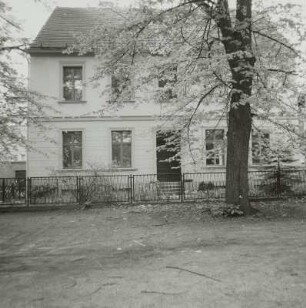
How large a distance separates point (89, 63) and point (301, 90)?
1254cm

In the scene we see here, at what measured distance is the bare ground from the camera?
455cm

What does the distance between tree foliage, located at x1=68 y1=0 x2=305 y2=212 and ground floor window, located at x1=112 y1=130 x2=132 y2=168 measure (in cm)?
838

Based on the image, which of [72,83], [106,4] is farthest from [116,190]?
[72,83]

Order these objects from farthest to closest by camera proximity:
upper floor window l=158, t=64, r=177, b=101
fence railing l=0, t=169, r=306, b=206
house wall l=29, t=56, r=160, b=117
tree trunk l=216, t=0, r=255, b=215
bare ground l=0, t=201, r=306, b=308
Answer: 1. house wall l=29, t=56, r=160, b=117
2. fence railing l=0, t=169, r=306, b=206
3. upper floor window l=158, t=64, r=177, b=101
4. tree trunk l=216, t=0, r=255, b=215
5. bare ground l=0, t=201, r=306, b=308

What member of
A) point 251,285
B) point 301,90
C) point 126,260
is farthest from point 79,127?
point 251,285

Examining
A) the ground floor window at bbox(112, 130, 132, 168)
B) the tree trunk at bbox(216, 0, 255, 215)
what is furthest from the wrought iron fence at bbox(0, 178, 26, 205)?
the tree trunk at bbox(216, 0, 255, 215)

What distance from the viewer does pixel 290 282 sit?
197 inches

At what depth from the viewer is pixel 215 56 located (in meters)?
10.1

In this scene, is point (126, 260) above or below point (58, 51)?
below

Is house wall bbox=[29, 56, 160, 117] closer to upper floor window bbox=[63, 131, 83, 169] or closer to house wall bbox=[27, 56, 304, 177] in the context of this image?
house wall bbox=[27, 56, 304, 177]

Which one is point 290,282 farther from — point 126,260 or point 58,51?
point 58,51

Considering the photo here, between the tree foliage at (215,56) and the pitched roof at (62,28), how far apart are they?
8312 mm

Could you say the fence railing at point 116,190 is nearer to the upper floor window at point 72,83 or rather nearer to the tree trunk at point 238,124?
the tree trunk at point 238,124

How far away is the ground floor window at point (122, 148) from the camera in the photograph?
21141mm
